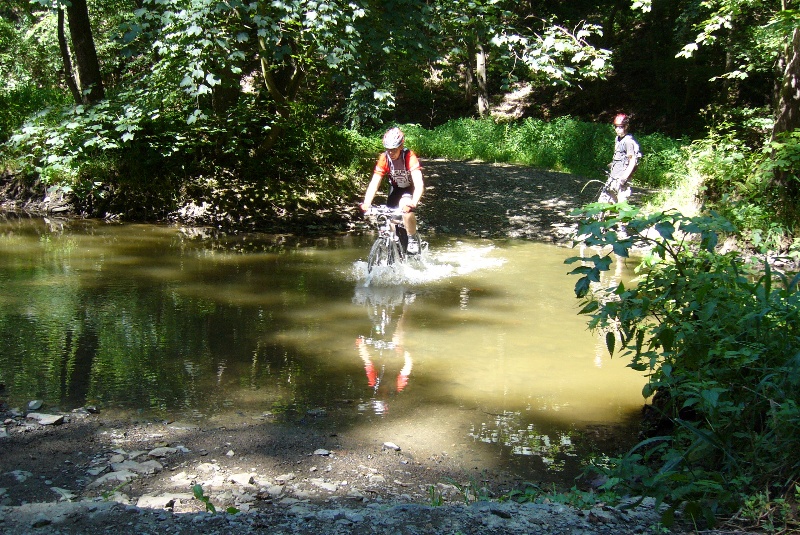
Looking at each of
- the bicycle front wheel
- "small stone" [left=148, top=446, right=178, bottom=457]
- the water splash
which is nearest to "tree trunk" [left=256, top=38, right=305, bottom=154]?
the water splash

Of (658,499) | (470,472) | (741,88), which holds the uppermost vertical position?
(741,88)

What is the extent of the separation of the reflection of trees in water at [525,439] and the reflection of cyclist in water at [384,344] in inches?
36.5

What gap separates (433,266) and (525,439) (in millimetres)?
6541

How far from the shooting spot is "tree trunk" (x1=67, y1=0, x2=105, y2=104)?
17.2 metres

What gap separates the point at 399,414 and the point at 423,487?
127cm

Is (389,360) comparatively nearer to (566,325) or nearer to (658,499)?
(566,325)

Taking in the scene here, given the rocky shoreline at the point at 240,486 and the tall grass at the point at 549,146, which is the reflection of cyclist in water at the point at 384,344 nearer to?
the rocky shoreline at the point at 240,486

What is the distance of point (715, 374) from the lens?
4316 millimetres

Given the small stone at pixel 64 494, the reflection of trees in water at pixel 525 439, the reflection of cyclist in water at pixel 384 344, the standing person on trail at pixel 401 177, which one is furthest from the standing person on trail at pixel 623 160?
the small stone at pixel 64 494

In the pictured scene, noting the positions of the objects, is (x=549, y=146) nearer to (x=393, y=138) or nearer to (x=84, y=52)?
(x=84, y=52)

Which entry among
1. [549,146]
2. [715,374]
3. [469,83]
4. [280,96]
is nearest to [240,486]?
[715,374]

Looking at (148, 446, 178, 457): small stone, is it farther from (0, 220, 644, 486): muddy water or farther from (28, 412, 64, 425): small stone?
(28, 412, 64, 425): small stone

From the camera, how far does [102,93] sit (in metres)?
17.7

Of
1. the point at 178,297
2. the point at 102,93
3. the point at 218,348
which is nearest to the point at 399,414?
the point at 218,348
